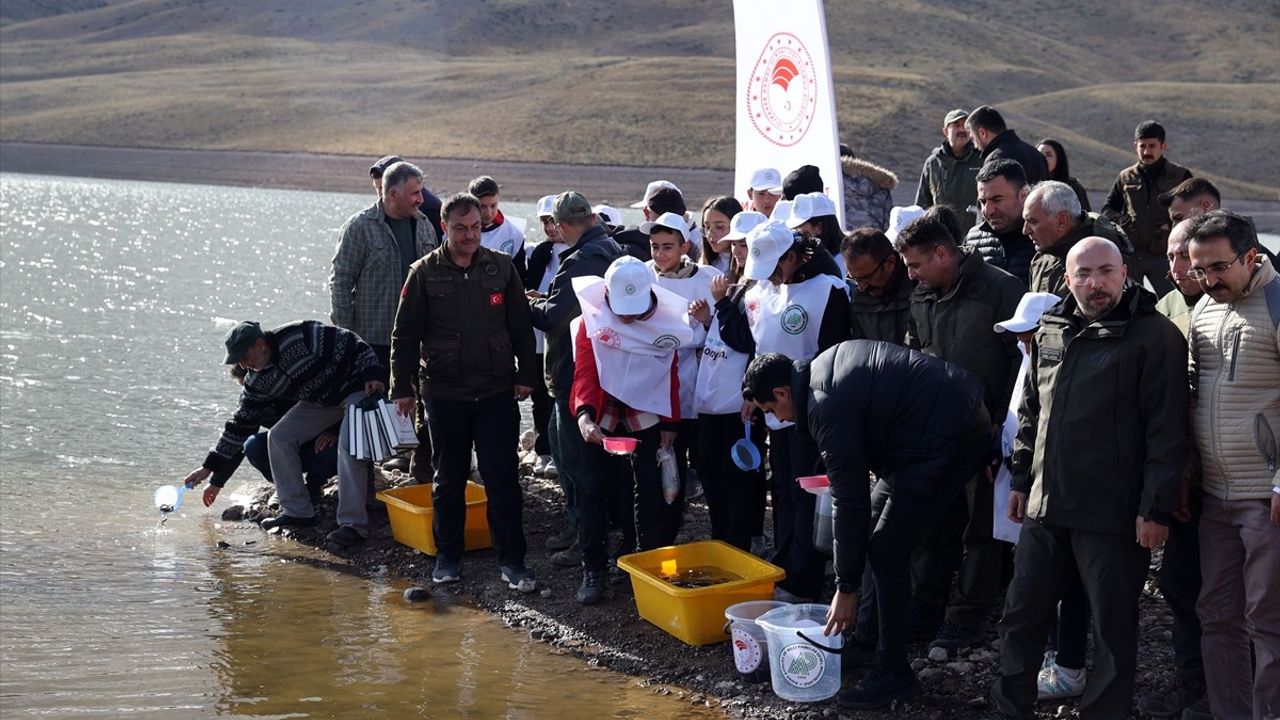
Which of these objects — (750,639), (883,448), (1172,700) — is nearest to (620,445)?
(750,639)

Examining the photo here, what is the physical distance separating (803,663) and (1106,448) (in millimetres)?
1483

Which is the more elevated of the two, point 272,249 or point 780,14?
point 780,14

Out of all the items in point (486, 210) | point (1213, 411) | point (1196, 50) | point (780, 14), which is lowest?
point (1213, 411)

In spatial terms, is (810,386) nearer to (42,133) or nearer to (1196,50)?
(42,133)

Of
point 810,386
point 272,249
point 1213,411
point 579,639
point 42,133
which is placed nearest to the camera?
point 1213,411

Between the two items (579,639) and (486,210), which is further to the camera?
(486,210)

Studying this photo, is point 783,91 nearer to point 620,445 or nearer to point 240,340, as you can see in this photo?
point 620,445

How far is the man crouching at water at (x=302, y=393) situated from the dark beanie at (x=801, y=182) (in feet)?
8.22

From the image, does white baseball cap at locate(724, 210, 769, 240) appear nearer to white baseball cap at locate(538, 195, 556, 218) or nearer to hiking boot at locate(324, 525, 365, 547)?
white baseball cap at locate(538, 195, 556, 218)

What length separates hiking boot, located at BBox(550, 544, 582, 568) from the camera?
25.0 feet

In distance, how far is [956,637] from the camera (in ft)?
20.0

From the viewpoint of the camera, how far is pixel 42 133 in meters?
76.2

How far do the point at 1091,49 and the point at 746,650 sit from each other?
115050mm

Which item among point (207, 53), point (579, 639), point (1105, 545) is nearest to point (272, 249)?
point (579, 639)
